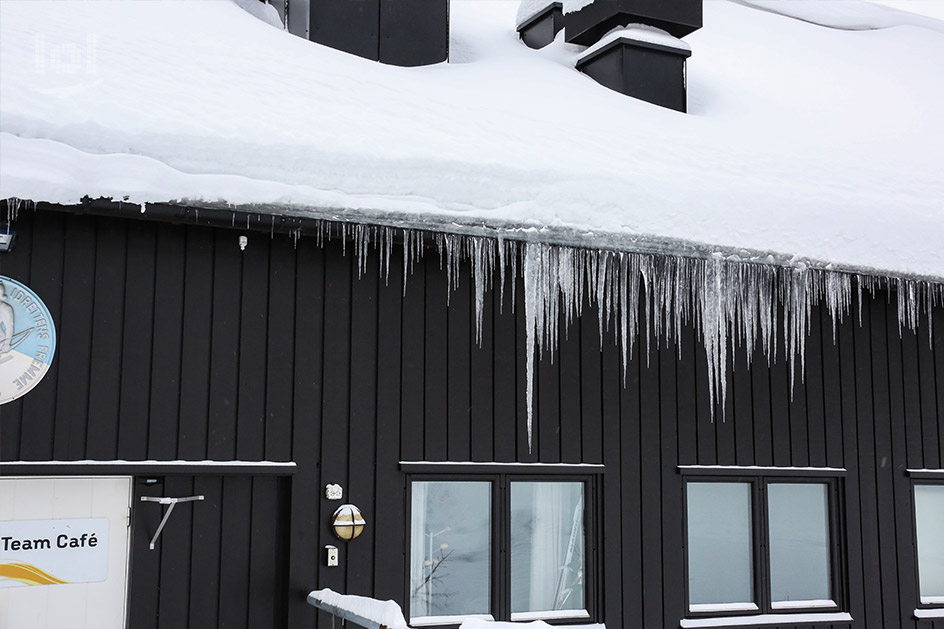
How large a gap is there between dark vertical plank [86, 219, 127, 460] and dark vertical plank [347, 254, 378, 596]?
128 cm

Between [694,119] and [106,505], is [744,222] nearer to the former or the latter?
[694,119]

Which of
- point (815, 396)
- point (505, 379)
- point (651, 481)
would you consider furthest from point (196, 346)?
point (815, 396)

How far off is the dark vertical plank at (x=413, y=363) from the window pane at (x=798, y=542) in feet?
8.60

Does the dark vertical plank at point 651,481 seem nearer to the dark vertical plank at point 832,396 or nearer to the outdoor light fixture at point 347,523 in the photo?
the dark vertical plank at point 832,396

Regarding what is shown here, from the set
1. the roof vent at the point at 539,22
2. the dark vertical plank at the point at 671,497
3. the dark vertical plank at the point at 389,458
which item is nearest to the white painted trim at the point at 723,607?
the dark vertical plank at the point at 671,497

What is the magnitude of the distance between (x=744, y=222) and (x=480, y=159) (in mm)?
1682

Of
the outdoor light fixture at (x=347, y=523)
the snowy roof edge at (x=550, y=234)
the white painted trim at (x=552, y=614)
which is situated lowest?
the white painted trim at (x=552, y=614)

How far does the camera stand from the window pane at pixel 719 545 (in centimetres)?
620

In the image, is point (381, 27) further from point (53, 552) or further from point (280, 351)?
point (53, 552)

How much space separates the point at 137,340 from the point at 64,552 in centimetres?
114

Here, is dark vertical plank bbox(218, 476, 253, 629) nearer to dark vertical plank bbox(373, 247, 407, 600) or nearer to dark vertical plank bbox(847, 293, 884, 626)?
dark vertical plank bbox(373, 247, 407, 600)

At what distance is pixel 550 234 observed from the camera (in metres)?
5.28

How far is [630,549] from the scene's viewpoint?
5.98m

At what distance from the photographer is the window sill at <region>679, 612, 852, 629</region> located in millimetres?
6008
